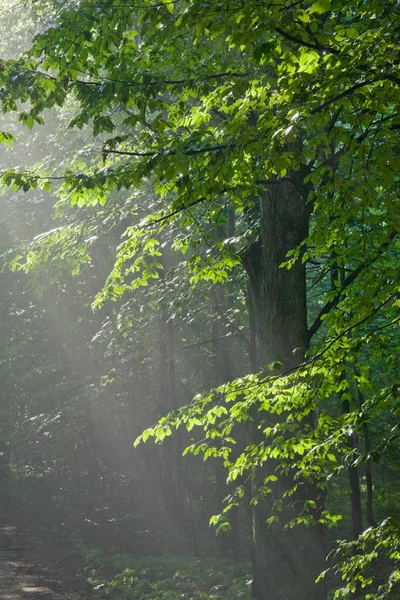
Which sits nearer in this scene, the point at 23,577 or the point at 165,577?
the point at 23,577

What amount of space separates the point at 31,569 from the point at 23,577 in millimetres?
1009

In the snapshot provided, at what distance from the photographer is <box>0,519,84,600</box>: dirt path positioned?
1308 centimetres

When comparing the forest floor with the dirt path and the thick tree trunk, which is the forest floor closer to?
the dirt path

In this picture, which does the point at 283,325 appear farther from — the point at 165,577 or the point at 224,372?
the point at 224,372

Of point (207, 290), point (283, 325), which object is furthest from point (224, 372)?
point (283, 325)

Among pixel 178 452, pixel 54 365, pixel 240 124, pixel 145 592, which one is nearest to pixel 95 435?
pixel 54 365

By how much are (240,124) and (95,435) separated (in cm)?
2170

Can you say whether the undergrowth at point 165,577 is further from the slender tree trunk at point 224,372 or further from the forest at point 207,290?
the slender tree trunk at point 224,372

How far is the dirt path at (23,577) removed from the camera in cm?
1308

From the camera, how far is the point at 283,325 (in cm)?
838

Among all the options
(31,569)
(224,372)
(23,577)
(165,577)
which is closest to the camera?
(23,577)

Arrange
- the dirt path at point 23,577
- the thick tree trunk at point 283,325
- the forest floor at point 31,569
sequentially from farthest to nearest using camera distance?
the forest floor at point 31,569 → the dirt path at point 23,577 → the thick tree trunk at point 283,325

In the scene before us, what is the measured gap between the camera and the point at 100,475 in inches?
1088

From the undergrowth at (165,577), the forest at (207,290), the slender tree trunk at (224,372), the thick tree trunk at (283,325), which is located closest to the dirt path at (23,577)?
the forest at (207,290)
